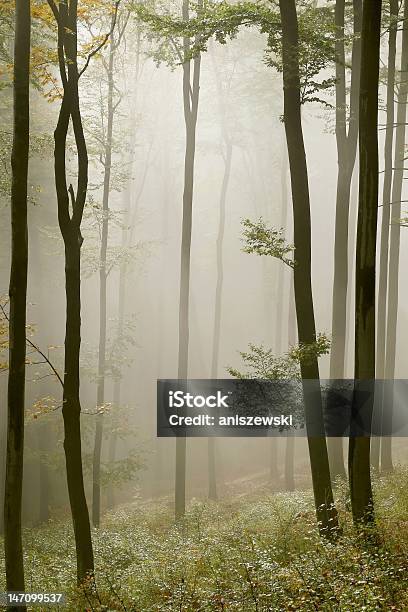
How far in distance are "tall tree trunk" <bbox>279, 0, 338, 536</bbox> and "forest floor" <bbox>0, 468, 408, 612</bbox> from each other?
74 cm

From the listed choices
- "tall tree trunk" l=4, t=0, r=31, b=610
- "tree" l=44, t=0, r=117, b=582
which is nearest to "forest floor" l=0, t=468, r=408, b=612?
"tree" l=44, t=0, r=117, b=582

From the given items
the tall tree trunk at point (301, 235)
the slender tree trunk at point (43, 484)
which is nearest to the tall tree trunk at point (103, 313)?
the slender tree trunk at point (43, 484)

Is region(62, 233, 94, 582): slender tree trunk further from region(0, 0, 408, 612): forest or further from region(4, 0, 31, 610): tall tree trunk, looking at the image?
region(4, 0, 31, 610): tall tree trunk

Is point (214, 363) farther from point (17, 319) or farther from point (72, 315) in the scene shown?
point (17, 319)

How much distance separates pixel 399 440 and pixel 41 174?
18034mm

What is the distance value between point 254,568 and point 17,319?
4.39 m

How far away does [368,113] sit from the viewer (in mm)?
7379

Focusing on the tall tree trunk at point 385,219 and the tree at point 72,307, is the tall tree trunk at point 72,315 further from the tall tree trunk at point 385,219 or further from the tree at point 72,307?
the tall tree trunk at point 385,219

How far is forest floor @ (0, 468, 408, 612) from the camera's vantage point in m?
5.59

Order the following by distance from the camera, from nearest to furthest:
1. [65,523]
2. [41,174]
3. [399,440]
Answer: [65,523] < [41,174] < [399,440]

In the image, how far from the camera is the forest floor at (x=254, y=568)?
559 cm

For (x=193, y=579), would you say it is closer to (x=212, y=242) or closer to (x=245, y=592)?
(x=245, y=592)

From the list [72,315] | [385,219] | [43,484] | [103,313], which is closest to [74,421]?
[72,315]

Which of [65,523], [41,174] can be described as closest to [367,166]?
[65,523]
